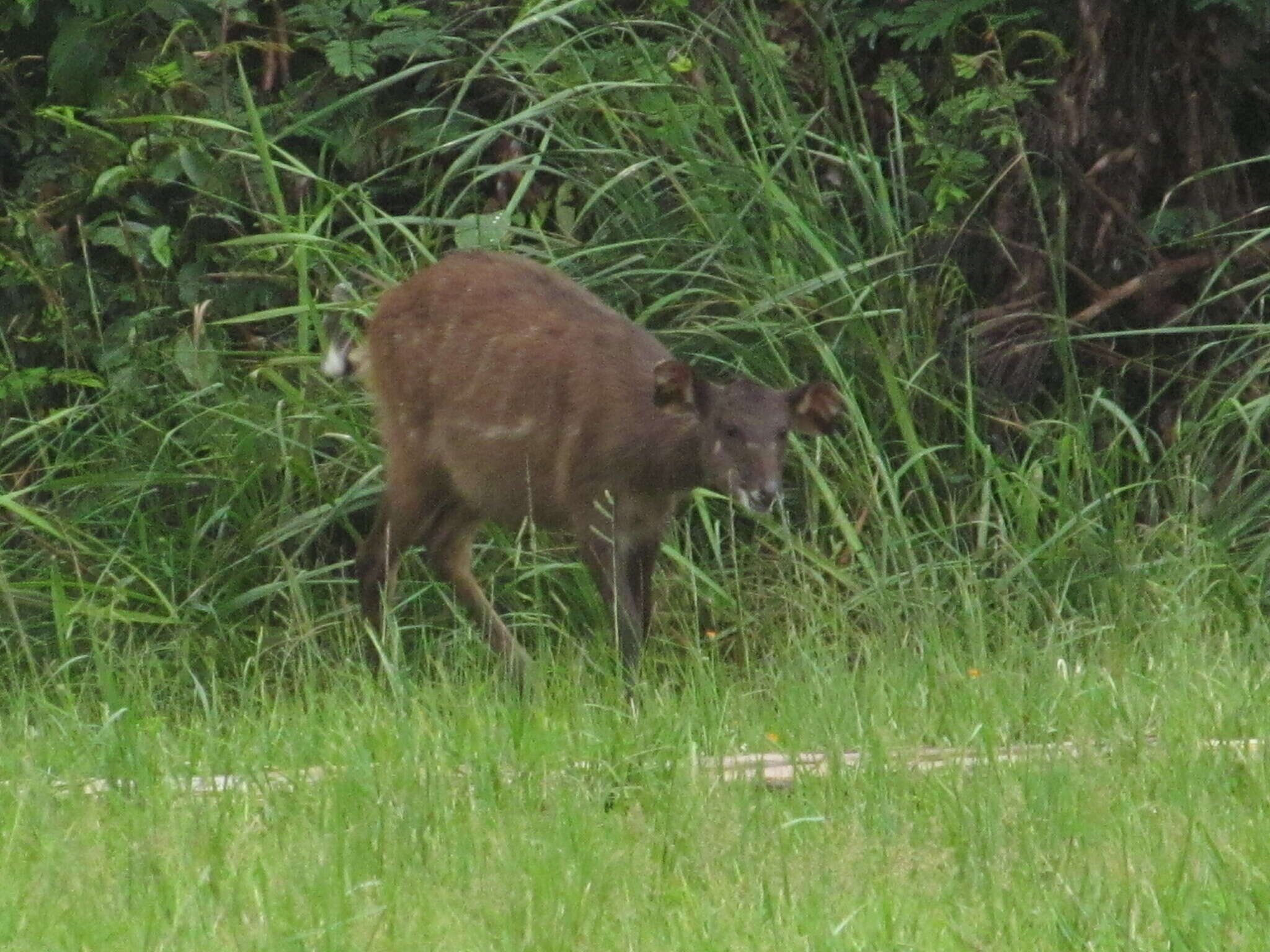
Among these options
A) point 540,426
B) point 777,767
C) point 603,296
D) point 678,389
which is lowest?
point 777,767

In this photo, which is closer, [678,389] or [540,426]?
[678,389]

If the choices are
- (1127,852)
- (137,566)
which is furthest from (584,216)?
(1127,852)

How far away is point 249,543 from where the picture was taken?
7.79 m

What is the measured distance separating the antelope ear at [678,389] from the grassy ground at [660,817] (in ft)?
3.14

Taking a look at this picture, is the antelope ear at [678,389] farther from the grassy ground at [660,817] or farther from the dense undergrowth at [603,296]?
the grassy ground at [660,817]

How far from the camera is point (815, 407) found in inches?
275

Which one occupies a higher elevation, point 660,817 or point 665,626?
point 660,817

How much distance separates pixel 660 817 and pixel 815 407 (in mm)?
2537

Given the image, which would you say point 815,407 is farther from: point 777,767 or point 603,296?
point 777,767

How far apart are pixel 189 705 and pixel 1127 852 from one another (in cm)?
348

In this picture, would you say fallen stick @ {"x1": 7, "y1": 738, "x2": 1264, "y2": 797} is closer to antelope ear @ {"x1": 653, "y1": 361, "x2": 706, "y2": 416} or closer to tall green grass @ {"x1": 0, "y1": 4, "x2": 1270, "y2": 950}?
tall green grass @ {"x1": 0, "y1": 4, "x2": 1270, "y2": 950}

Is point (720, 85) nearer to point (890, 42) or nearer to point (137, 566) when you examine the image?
point (890, 42)

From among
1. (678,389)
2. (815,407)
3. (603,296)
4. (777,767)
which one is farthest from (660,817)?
(603,296)

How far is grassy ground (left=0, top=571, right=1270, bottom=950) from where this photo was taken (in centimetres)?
396
